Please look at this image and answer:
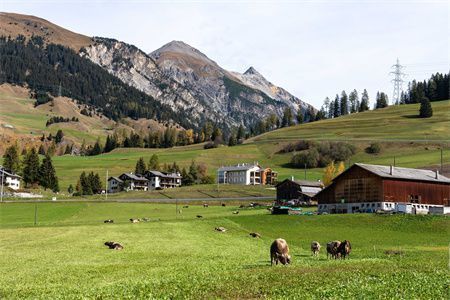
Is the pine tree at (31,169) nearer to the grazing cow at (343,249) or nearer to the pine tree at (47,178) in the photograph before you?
the pine tree at (47,178)

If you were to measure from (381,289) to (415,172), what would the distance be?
9423 centimetres

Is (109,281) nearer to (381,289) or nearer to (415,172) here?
(381,289)

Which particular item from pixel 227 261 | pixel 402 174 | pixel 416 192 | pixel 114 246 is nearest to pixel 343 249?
pixel 227 261

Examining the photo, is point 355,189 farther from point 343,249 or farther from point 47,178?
point 47,178

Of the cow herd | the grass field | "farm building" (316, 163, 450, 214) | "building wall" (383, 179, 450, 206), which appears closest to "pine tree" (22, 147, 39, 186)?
the grass field

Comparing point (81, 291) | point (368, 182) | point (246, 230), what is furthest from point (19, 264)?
point (368, 182)

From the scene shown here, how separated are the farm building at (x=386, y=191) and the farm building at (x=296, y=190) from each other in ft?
127

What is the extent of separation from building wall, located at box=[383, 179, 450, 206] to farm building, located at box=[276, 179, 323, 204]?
149ft

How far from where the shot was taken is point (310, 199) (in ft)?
502

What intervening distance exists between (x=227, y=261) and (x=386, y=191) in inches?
2700

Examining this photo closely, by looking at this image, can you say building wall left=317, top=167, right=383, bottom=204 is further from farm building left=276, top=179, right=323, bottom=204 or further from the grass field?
farm building left=276, top=179, right=323, bottom=204

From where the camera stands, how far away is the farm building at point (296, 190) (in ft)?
507

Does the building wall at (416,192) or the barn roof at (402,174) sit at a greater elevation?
the barn roof at (402,174)

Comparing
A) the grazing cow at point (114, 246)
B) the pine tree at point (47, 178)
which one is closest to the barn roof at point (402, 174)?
the grazing cow at point (114, 246)
